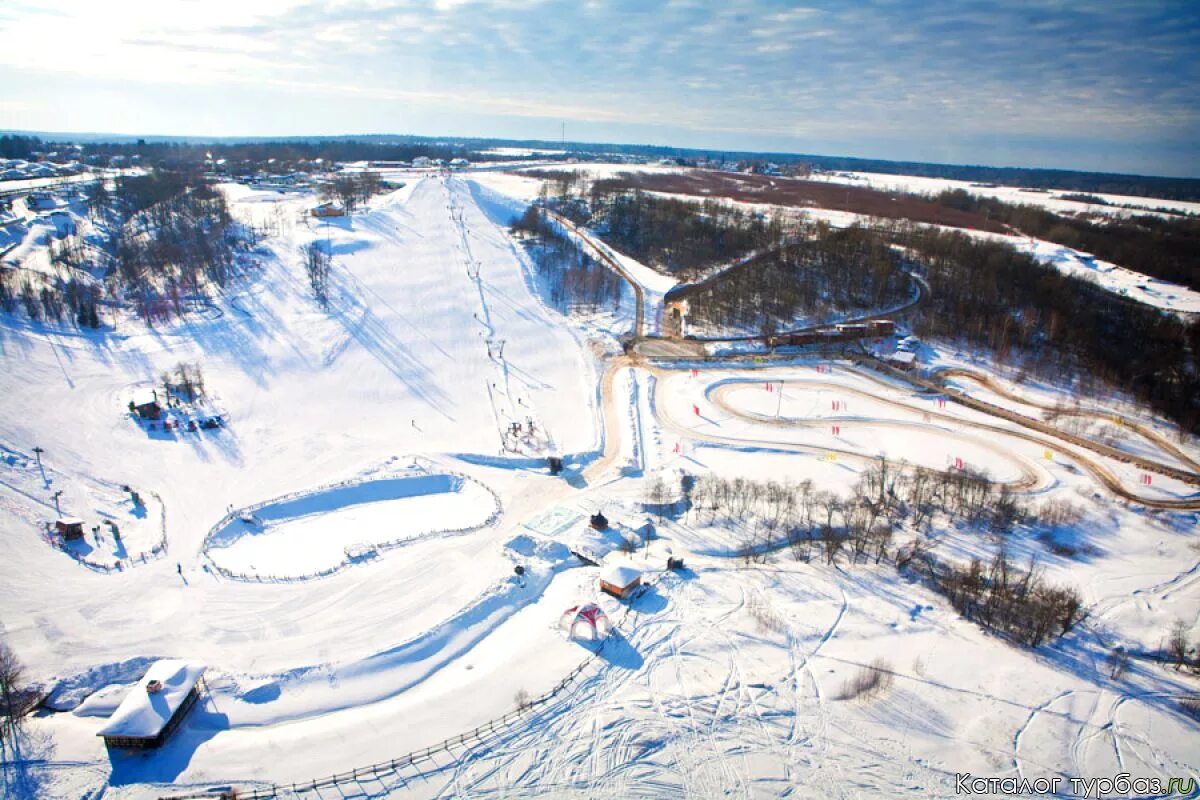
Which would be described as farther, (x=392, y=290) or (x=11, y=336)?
(x=392, y=290)

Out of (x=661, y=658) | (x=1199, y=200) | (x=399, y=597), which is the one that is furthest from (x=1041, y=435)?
(x=1199, y=200)

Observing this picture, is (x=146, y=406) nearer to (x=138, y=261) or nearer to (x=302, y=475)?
(x=302, y=475)

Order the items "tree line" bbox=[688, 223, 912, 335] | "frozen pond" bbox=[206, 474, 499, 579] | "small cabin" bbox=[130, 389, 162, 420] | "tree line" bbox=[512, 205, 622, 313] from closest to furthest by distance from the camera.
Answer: "frozen pond" bbox=[206, 474, 499, 579] < "small cabin" bbox=[130, 389, 162, 420] < "tree line" bbox=[688, 223, 912, 335] < "tree line" bbox=[512, 205, 622, 313]

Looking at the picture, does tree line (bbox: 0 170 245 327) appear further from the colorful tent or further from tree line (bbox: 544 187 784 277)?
the colorful tent

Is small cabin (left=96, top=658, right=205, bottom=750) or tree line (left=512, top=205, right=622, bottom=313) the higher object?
tree line (left=512, top=205, right=622, bottom=313)

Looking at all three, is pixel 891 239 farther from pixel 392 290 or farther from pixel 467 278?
pixel 392 290

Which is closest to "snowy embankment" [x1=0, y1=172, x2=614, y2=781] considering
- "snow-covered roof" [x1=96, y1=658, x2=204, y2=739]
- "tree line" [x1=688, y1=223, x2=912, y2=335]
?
"snow-covered roof" [x1=96, y1=658, x2=204, y2=739]
